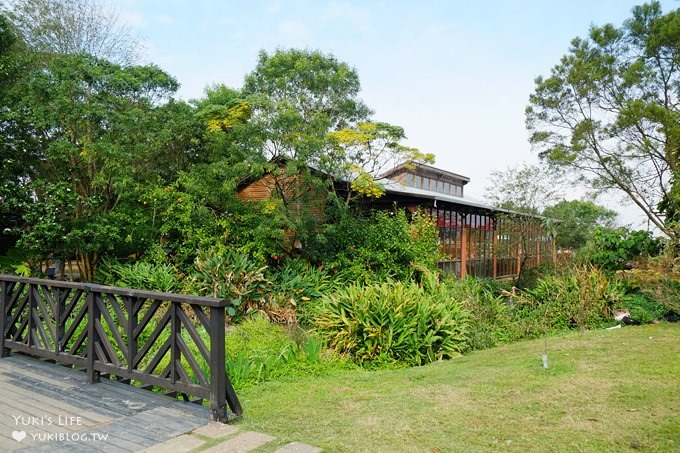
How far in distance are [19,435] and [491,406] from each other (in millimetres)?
3650

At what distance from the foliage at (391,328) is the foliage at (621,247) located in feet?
17.1

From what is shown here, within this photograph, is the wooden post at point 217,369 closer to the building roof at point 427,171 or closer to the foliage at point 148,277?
the foliage at point 148,277

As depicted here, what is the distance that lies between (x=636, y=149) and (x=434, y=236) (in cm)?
777

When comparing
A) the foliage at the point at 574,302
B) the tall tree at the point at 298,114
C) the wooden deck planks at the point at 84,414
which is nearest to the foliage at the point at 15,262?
the tall tree at the point at 298,114

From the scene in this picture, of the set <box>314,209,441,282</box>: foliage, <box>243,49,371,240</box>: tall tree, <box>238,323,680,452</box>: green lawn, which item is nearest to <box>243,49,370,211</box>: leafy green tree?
<box>243,49,371,240</box>: tall tree

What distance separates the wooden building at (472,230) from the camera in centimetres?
1422

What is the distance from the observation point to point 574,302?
9547 mm

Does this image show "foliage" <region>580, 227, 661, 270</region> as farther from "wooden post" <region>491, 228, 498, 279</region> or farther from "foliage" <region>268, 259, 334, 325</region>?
"foliage" <region>268, 259, 334, 325</region>

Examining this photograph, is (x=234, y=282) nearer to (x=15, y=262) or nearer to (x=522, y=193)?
(x=15, y=262)

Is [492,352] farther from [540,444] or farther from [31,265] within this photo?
[31,265]

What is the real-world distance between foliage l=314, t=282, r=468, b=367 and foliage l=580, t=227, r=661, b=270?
17.1 ft

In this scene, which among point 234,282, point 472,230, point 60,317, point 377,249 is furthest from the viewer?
point 472,230

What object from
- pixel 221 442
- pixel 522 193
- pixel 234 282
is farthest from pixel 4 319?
pixel 522 193

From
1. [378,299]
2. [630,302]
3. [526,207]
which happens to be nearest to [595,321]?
[630,302]
